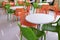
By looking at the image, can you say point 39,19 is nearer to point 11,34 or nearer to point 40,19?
point 40,19

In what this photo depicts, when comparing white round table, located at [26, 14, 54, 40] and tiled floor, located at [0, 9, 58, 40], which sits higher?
white round table, located at [26, 14, 54, 40]

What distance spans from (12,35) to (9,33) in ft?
0.69

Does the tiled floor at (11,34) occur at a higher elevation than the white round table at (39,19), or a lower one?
lower

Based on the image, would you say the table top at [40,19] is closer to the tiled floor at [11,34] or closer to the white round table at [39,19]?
the white round table at [39,19]

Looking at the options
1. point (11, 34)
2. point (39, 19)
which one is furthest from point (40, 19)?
point (11, 34)

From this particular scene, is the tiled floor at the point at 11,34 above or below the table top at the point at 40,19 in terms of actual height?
below

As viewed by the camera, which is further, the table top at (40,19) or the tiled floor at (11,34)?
the tiled floor at (11,34)

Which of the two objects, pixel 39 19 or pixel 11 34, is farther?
pixel 11 34

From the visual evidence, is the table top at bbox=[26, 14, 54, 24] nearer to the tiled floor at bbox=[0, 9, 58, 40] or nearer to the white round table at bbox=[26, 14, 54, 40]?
the white round table at bbox=[26, 14, 54, 40]

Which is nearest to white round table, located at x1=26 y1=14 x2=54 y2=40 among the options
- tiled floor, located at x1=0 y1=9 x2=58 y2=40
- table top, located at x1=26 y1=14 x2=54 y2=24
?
table top, located at x1=26 y1=14 x2=54 y2=24

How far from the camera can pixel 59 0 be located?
809cm

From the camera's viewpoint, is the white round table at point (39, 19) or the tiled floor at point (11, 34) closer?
the white round table at point (39, 19)

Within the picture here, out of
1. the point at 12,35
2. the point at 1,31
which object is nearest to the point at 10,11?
the point at 1,31

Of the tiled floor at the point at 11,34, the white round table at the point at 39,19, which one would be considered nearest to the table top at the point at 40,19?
the white round table at the point at 39,19
